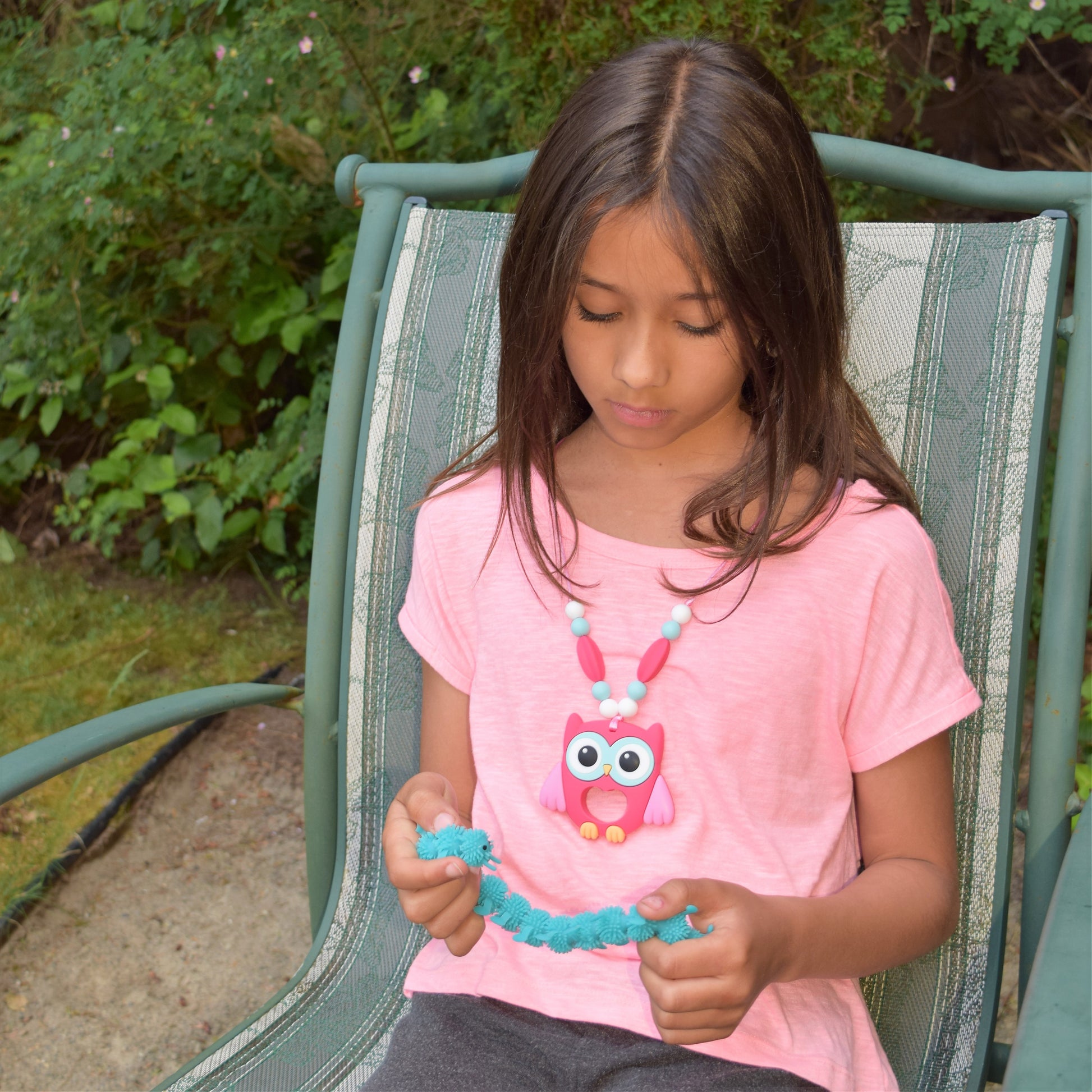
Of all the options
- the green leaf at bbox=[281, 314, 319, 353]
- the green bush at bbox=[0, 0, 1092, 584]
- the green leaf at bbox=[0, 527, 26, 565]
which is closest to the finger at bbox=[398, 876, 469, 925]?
the green bush at bbox=[0, 0, 1092, 584]

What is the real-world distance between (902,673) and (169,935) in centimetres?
171

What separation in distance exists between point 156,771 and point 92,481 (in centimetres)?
120

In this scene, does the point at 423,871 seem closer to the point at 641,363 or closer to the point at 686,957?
the point at 686,957

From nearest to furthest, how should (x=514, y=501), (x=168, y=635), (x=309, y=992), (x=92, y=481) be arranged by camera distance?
(x=514, y=501), (x=309, y=992), (x=168, y=635), (x=92, y=481)

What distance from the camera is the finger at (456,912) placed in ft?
3.48

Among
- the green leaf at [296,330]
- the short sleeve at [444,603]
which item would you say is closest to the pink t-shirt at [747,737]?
the short sleeve at [444,603]

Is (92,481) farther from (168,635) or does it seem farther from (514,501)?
(514,501)

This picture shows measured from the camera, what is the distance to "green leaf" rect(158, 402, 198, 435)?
3.21m

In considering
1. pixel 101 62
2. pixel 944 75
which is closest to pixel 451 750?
pixel 944 75

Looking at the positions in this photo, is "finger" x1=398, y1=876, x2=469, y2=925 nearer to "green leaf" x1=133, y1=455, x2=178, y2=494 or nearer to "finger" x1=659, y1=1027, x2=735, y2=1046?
"finger" x1=659, y1=1027, x2=735, y2=1046

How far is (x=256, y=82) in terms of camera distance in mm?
2650

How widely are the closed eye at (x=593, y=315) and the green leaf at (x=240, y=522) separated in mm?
2289

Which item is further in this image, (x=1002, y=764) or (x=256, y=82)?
(x=256, y=82)

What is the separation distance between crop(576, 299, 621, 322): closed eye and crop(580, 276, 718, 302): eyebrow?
25 mm
